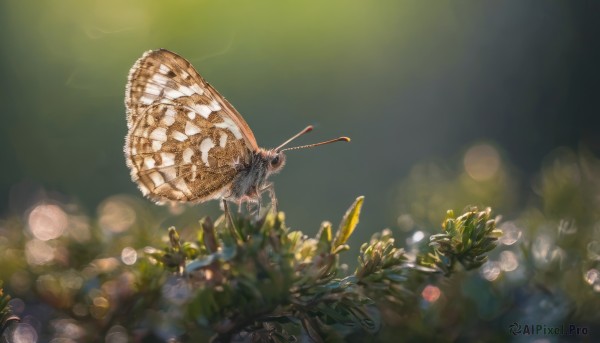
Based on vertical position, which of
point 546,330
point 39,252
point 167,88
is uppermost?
point 167,88

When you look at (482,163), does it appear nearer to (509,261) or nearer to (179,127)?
(509,261)

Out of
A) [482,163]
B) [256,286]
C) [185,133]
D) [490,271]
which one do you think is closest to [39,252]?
[256,286]

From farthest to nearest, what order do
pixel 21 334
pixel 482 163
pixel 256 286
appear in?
pixel 482 163
pixel 21 334
pixel 256 286

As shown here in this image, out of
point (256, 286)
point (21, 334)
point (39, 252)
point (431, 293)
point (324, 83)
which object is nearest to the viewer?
point (256, 286)

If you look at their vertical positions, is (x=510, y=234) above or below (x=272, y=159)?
below

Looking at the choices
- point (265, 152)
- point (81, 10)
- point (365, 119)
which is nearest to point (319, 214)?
point (265, 152)

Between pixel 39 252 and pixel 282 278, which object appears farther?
pixel 39 252

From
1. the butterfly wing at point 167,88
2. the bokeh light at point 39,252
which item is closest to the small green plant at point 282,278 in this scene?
the bokeh light at point 39,252

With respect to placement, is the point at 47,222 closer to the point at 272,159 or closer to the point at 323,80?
the point at 272,159
